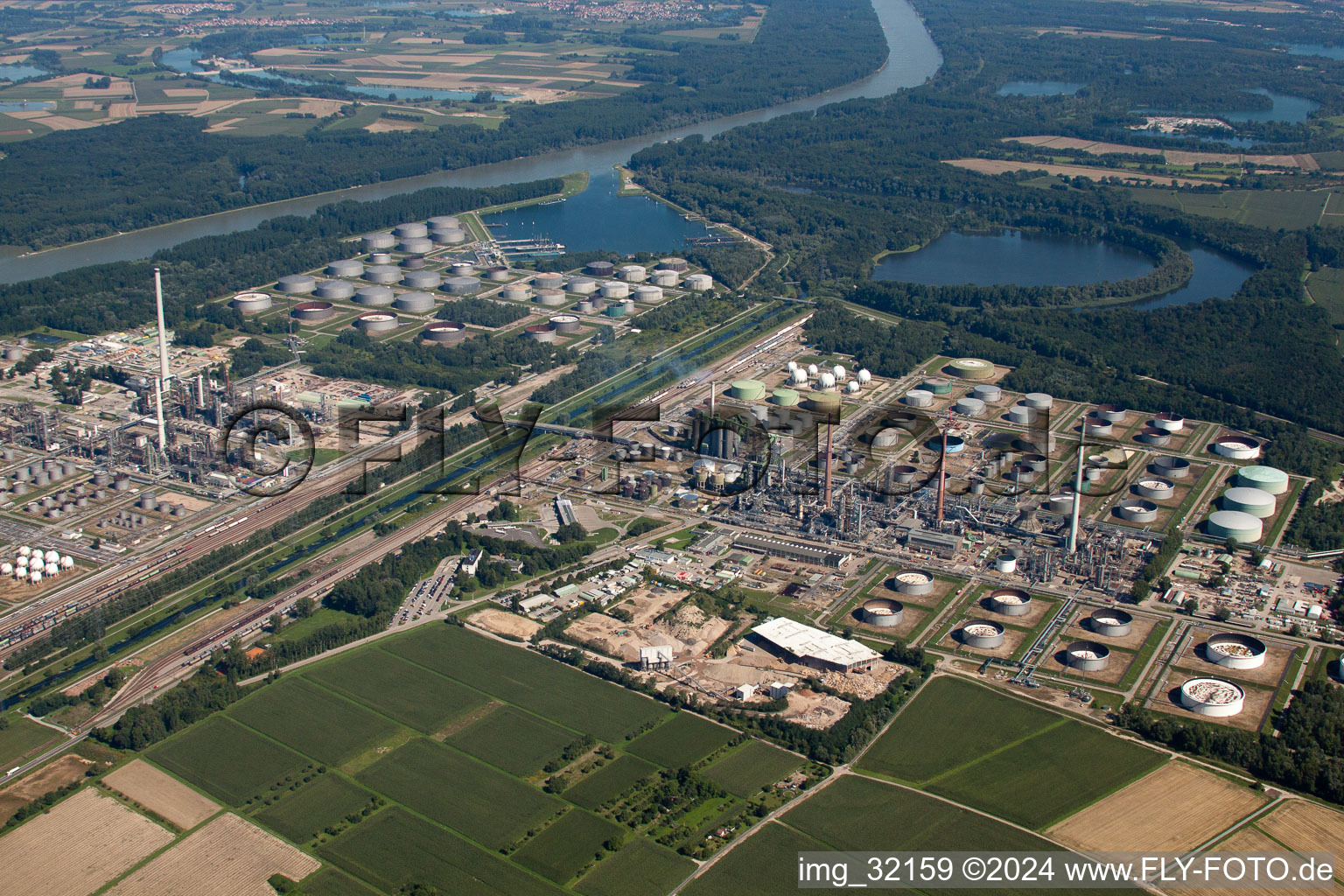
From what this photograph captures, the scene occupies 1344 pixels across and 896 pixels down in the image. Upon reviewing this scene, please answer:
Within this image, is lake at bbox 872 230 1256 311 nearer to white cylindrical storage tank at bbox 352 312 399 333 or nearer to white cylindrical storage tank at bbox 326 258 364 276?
white cylindrical storage tank at bbox 352 312 399 333

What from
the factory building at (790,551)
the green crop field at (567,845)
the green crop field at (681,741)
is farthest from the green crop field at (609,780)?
the factory building at (790,551)

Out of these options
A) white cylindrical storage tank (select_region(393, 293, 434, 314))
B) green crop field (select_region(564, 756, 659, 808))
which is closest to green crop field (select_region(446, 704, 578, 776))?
green crop field (select_region(564, 756, 659, 808))

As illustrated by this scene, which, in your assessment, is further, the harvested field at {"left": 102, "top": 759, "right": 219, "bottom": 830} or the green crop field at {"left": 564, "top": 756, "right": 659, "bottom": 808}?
the green crop field at {"left": 564, "top": 756, "right": 659, "bottom": 808}

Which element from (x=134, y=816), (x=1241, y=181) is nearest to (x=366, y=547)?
(x=134, y=816)

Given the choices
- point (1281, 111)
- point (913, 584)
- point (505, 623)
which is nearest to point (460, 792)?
point (505, 623)

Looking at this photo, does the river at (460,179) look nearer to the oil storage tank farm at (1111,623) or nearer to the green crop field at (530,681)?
the green crop field at (530,681)

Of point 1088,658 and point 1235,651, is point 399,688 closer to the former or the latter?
point 1088,658
